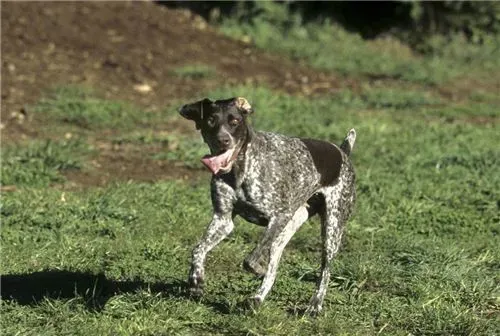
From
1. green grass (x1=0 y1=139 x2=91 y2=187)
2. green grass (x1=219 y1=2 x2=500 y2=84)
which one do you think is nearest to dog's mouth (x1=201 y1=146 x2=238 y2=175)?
green grass (x1=0 y1=139 x2=91 y2=187)

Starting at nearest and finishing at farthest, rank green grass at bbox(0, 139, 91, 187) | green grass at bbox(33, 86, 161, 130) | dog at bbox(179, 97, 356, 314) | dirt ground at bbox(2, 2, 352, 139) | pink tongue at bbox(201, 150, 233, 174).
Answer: pink tongue at bbox(201, 150, 233, 174) → dog at bbox(179, 97, 356, 314) → green grass at bbox(0, 139, 91, 187) → green grass at bbox(33, 86, 161, 130) → dirt ground at bbox(2, 2, 352, 139)

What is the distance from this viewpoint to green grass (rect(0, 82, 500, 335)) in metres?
5.90

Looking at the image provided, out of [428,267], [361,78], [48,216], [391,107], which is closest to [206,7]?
[361,78]

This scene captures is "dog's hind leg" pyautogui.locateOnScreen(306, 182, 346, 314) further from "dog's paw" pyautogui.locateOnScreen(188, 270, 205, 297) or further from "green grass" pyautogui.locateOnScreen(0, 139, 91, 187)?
"green grass" pyautogui.locateOnScreen(0, 139, 91, 187)

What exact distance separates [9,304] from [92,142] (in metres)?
5.27

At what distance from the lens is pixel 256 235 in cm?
796

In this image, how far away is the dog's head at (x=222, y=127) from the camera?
18.8 feet

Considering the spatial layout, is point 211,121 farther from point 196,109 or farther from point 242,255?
point 242,255

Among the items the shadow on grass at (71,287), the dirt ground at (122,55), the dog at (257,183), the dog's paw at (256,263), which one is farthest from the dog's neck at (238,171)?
the dirt ground at (122,55)

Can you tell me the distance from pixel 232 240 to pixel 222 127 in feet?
7.09

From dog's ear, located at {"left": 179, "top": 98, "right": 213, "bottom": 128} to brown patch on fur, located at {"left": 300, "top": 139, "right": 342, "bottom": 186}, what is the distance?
85cm

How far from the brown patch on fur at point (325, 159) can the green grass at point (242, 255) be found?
782 millimetres

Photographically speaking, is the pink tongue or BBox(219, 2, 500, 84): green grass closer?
the pink tongue

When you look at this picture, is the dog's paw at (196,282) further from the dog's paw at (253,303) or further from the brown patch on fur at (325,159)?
the brown patch on fur at (325,159)
